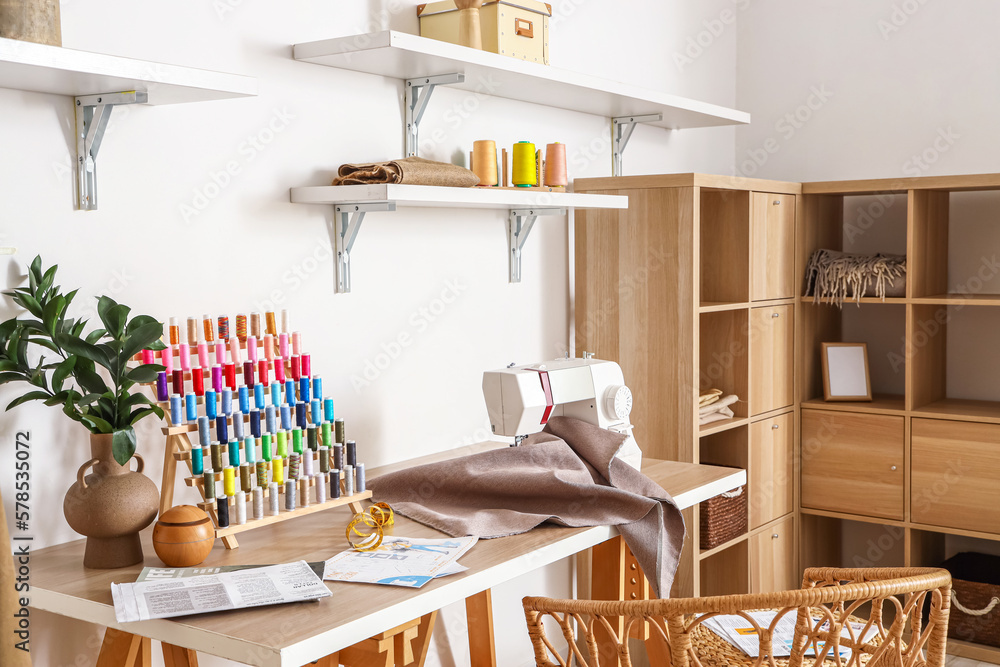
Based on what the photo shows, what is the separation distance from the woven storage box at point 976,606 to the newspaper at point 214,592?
2.45 meters

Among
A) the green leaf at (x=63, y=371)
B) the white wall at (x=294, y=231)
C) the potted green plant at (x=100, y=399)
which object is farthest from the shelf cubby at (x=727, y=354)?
the green leaf at (x=63, y=371)

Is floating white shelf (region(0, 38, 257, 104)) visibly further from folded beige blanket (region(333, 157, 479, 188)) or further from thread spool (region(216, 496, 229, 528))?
thread spool (region(216, 496, 229, 528))

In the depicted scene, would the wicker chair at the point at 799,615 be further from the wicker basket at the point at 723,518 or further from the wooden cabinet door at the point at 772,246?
the wooden cabinet door at the point at 772,246

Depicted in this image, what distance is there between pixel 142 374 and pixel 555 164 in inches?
55.3

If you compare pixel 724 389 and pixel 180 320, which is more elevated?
pixel 180 320

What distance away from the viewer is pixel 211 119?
6.61 ft

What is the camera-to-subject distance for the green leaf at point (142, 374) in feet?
5.29

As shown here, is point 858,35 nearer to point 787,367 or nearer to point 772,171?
point 772,171

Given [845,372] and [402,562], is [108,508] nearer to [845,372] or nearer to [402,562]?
[402,562]

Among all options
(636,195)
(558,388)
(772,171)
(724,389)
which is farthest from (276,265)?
(772,171)

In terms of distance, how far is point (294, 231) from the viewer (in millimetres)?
2197

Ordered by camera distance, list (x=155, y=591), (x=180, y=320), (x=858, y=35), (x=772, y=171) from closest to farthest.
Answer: (x=155, y=591)
(x=180, y=320)
(x=858, y=35)
(x=772, y=171)

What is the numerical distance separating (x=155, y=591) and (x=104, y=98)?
34.5 inches

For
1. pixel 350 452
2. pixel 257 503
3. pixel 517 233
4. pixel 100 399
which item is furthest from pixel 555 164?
pixel 100 399
